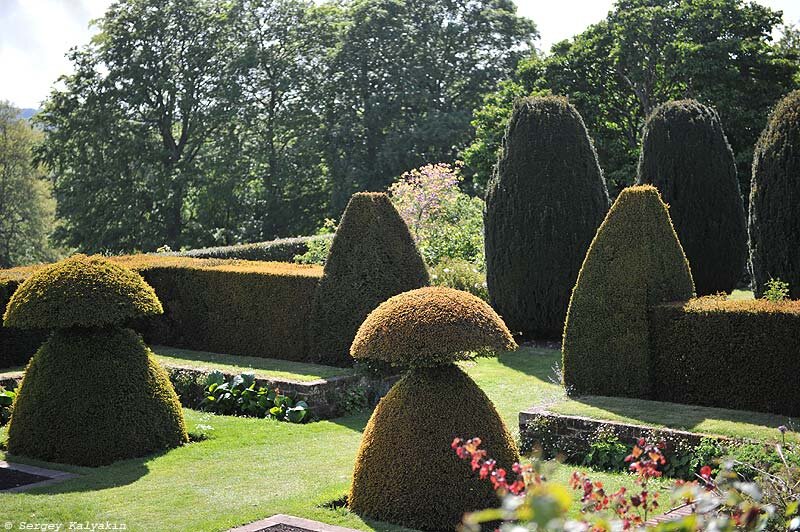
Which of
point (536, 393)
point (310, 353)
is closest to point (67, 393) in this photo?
point (310, 353)

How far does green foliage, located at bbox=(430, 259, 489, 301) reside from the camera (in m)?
17.8

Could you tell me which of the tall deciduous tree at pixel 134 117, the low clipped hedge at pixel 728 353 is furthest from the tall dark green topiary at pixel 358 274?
the tall deciduous tree at pixel 134 117

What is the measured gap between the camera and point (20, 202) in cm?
4766

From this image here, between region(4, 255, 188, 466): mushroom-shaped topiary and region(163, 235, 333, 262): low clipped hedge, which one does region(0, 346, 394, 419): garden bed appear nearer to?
region(4, 255, 188, 466): mushroom-shaped topiary

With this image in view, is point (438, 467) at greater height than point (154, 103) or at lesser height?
lesser

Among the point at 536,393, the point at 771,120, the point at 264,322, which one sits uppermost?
the point at 771,120

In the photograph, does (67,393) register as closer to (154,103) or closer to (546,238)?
(546,238)

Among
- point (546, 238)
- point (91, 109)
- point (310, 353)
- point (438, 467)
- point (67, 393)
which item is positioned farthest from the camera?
point (91, 109)

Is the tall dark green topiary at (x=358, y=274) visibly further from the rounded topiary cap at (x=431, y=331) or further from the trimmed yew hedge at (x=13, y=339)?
the rounded topiary cap at (x=431, y=331)

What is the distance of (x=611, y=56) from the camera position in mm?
27734

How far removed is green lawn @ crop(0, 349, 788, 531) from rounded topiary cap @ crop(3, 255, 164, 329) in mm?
1502

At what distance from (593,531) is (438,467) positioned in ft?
12.6

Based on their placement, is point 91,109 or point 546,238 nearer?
point 546,238

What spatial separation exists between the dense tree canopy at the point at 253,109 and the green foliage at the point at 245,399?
24.7 m
